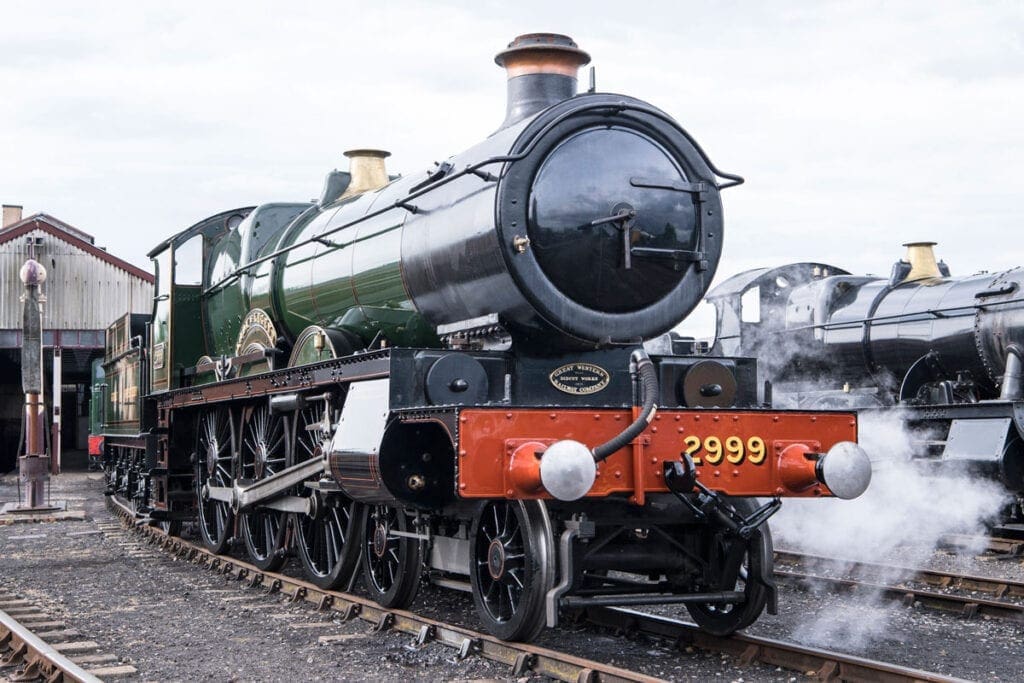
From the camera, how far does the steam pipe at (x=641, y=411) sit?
515cm

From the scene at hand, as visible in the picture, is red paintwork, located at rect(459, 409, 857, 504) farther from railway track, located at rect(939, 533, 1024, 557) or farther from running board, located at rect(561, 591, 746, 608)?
railway track, located at rect(939, 533, 1024, 557)

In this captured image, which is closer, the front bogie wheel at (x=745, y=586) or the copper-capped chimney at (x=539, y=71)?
the front bogie wheel at (x=745, y=586)

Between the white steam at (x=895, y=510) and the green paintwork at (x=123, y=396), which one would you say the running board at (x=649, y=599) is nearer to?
the white steam at (x=895, y=510)

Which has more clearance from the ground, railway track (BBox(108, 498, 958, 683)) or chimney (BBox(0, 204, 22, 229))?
chimney (BBox(0, 204, 22, 229))

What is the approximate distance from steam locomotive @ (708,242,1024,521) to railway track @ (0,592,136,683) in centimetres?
615

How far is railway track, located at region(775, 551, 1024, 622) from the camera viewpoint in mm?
7090

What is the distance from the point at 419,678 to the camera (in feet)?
17.3

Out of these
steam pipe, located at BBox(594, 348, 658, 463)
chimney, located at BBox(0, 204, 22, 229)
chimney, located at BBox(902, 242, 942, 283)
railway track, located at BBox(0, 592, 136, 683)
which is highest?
chimney, located at BBox(0, 204, 22, 229)

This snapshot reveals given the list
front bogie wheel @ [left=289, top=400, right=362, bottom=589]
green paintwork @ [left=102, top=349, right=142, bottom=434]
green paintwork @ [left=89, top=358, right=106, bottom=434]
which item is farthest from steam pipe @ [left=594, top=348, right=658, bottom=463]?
green paintwork @ [left=89, top=358, right=106, bottom=434]

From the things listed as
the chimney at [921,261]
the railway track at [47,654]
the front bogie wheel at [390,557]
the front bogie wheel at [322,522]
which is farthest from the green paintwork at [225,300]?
the chimney at [921,261]

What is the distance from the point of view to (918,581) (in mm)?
8531

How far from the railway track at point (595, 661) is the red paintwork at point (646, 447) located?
0.75 metres

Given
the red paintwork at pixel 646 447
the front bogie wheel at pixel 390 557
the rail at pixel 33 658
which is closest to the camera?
the red paintwork at pixel 646 447

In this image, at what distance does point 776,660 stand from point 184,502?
709cm
